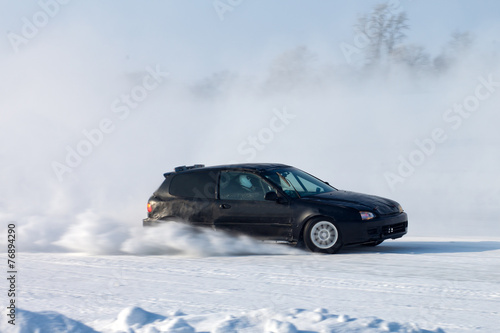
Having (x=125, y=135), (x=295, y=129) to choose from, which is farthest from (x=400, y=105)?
(x=125, y=135)

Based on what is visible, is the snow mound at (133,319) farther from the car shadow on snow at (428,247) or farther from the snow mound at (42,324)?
the car shadow on snow at (428,247)

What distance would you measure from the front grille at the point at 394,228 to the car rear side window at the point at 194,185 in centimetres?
251

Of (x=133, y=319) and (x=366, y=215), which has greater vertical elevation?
(x=366, y=215)

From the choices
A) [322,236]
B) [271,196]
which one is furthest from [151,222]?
[322,236]

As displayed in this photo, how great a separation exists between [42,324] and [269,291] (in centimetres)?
227

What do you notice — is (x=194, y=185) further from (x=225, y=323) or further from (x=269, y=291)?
(x=225, y=323)

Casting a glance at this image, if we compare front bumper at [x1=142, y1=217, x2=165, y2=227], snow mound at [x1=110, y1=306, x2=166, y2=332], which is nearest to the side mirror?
front bumper at [x1=142, y1=217, x2=165, y2=227]

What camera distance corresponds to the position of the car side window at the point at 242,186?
30.6ft

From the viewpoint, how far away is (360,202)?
9.05 m

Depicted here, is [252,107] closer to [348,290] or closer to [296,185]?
[296,185]

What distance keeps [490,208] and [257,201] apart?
306 inches

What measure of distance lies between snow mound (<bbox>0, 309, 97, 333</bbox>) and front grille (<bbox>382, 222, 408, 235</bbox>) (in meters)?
4.85

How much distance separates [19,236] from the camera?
33.4 ft

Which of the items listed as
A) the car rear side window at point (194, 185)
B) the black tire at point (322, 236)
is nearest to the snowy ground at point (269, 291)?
the black tire at point (322, 236)
